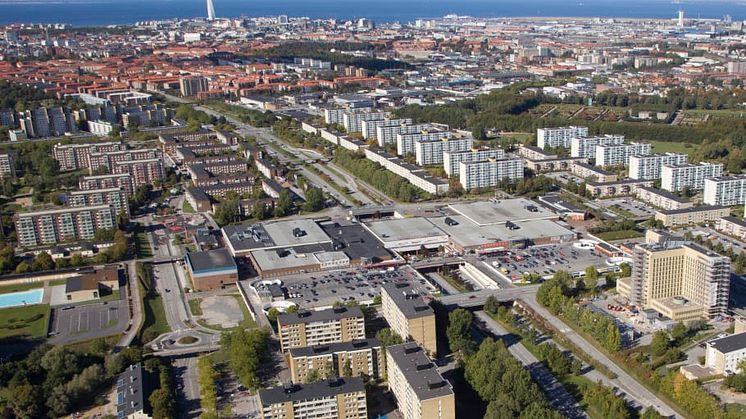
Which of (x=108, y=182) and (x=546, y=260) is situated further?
(x=108, y=182)

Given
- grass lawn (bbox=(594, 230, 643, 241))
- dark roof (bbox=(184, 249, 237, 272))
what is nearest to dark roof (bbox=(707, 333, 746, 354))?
grass lawn (bbox=(594, 230, 643, 241))

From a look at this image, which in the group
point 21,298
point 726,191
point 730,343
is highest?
point 726,191

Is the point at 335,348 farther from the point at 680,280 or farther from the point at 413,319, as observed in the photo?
the point at 680,280

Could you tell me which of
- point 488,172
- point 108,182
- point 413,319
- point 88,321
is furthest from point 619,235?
point 108,182

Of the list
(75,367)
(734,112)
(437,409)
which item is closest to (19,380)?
(75,367)

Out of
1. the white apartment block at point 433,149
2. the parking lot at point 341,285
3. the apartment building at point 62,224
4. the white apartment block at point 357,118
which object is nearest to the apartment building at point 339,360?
the parking lot at point 341,285
